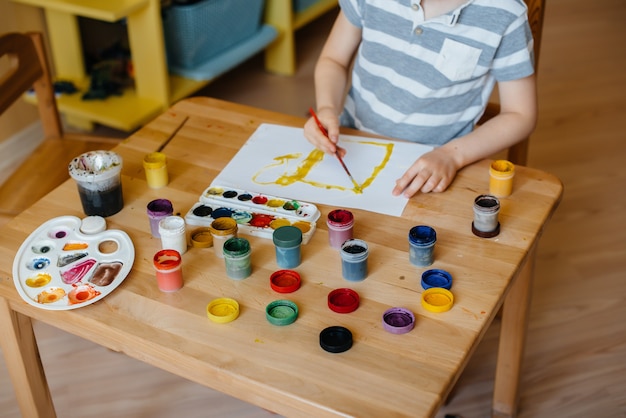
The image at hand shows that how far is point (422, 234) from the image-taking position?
3.45ft

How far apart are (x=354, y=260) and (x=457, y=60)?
0.51 metres

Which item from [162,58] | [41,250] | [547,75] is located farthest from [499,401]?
[547,75]

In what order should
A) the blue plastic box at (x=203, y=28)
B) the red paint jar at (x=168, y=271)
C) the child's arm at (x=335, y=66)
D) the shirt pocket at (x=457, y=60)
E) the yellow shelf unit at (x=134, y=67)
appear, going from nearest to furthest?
the red paint jar at (x=168, y=271) < the shirt pocket at (x=457, y=60) < the child's arm at (x=335, y=66) < the yellow shelf unit at (x=134, y=67) < the blue plastic box at (x=203, y=28)

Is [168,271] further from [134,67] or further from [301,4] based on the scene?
[301,4]

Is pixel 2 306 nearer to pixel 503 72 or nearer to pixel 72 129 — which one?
pixel 503 72

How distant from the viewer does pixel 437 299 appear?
0.96 meters

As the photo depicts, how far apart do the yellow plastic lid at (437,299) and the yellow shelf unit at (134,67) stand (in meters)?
1.55

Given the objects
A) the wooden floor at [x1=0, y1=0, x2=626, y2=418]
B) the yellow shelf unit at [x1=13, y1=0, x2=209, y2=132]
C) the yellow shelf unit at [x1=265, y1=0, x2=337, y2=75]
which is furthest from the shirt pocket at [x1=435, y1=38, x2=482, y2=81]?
the yellow shelf unit at [x1=265, y1=0, x2=337, y2=75]

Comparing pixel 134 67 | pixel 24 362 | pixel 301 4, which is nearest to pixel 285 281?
pixel 24 362

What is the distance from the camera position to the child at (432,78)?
1269mm

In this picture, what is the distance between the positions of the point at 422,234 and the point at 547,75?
80.7 inches

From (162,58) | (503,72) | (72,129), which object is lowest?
(72,129)

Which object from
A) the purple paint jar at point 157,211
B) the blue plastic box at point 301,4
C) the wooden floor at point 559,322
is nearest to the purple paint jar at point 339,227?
the purple paint jar at point 157,211

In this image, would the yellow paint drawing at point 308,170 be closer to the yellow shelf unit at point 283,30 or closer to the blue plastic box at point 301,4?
the yellow shelf unit at point 283,30
